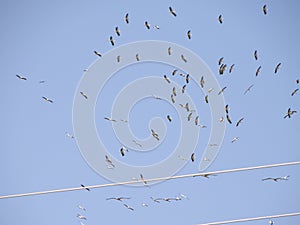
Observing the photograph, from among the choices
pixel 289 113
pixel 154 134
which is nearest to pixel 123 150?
pixel 154 134

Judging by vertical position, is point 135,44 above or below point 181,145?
above

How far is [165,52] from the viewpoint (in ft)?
14.5

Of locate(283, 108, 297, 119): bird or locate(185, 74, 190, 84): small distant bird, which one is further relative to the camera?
locate(185, 74, 190, 84): small distant bird

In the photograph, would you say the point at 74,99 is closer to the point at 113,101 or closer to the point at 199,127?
the point at 113,101

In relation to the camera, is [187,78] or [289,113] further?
[187,78]

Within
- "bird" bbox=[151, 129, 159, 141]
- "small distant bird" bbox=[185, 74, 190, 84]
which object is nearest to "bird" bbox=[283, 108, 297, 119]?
"small distant bird" bbox=[185, 74, 190, 84]

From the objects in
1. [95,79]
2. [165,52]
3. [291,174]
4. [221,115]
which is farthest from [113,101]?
[291,174]

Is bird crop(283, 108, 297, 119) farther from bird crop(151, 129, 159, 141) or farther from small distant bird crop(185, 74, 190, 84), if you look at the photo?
bird crop(151, 129, 159, 141)

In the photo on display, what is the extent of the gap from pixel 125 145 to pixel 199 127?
0.56 metres

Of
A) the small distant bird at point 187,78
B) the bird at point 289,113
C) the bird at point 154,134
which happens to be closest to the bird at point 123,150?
the bird at point 154,134

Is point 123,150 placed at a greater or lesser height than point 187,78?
lesser

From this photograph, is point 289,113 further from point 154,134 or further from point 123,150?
point 123,150

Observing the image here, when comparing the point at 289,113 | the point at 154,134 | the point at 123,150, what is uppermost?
the point at 289,113

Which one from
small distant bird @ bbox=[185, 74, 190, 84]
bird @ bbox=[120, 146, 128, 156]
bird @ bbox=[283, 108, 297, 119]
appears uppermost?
small distant bird @ bbox=[185, 74, 190, 84]
